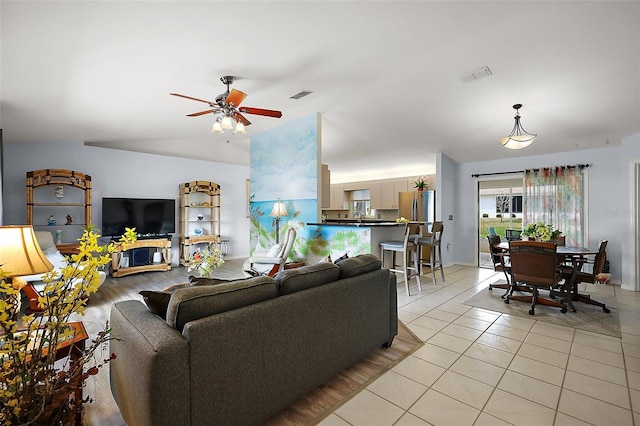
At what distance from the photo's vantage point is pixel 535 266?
370 centimetres

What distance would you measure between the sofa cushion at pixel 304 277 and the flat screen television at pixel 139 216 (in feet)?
17.5

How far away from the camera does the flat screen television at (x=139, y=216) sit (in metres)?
5.75

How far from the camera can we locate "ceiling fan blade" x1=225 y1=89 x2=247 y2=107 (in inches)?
112

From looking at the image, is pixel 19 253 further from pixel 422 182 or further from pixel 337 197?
pixel 337 197

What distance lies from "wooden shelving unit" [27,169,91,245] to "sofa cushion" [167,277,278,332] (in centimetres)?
520

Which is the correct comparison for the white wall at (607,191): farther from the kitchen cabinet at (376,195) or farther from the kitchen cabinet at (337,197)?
the kitchen cabinet at (337,197)

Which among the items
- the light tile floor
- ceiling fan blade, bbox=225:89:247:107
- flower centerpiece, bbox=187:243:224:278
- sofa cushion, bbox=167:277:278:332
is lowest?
→ the light tile floor

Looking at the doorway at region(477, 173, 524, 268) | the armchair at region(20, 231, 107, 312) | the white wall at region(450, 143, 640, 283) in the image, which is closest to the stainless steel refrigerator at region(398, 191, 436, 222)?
the doorway at region(477, 173, 524, 268)

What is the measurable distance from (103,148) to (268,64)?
486 cm

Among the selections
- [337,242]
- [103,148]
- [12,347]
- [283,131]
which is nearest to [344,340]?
[12,347]

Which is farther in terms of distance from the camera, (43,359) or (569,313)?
(569,313)

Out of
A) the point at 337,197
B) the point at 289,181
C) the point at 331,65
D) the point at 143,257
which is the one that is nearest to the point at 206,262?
the point at 289,181

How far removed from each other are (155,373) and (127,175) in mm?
6235

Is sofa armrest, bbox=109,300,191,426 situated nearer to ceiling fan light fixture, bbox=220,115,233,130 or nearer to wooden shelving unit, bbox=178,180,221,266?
ceiling fan light fixture, bbox=220,115,233,130
